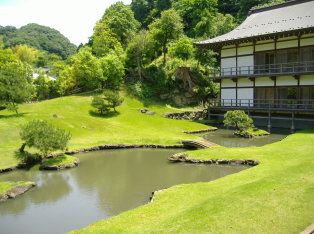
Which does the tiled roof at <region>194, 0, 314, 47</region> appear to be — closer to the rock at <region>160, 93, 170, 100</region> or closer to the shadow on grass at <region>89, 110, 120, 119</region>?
the rock at <region>160, 93, 170, 100</region>

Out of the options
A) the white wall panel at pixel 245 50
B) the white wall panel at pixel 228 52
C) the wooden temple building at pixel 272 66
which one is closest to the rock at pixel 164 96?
the wooden temple building at pixel 272 66

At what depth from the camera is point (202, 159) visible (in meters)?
21.0

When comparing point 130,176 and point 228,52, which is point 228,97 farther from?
point 130,176

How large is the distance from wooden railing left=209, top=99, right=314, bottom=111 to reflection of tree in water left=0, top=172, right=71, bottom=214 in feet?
85.8

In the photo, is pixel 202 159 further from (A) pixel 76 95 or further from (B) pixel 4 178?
(A) pixel 76 95

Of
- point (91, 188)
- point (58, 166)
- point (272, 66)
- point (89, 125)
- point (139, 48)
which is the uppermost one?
point (139, 48)

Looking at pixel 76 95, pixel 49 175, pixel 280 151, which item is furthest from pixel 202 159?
pixel 76 95

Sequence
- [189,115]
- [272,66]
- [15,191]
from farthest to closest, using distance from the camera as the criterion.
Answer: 1. [189,115]
2. [272,66]
3. [15,191]

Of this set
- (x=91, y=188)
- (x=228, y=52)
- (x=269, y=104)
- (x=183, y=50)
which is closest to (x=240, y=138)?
(x=269, y=104)

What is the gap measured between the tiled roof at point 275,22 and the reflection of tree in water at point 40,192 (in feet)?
94.3

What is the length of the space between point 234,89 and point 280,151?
830 inches

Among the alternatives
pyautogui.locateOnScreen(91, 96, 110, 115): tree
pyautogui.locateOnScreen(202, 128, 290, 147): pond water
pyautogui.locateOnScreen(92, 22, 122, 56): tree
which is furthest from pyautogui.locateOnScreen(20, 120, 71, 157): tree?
pyautogui.locateOnScreen(92, 22, 122, 56): tree

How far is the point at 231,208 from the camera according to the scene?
972 centimetres

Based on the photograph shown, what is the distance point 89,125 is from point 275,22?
27785mm
